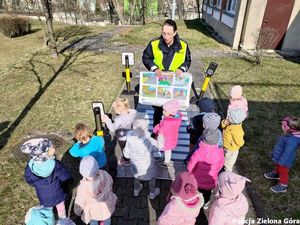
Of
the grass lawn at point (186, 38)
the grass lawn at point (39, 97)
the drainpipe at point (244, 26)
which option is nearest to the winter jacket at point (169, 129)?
the grass lawn at point (39, 97)

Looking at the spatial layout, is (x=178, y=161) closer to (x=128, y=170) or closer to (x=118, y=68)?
(x=128, y=170)

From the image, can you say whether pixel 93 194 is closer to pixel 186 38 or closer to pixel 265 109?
pixel 265 109

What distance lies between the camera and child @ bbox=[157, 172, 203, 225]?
122 inches

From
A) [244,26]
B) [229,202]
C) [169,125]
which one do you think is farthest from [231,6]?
[229,202]

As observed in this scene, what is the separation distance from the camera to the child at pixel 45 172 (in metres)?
3.65

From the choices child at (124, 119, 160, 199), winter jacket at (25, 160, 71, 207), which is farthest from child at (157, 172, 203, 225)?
winter jacket at (25, 160, 71, 207)

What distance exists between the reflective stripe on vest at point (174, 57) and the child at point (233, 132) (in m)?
1.65

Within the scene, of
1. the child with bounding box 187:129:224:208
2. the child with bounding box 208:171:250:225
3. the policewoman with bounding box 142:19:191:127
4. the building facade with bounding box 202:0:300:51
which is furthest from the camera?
the building facade with bounding box 202:0:300:51

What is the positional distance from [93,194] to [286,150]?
3163 millimetres

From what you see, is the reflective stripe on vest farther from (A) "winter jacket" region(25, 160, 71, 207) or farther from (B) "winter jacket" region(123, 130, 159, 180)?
(A) "winter jacket" region(25, 160, 71, 207)

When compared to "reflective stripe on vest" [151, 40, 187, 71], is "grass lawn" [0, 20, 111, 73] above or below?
below

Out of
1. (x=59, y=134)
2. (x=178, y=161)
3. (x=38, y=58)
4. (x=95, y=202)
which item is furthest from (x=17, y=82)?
(x=95, y=202)

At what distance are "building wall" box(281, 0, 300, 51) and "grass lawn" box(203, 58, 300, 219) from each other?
1365 millimetres

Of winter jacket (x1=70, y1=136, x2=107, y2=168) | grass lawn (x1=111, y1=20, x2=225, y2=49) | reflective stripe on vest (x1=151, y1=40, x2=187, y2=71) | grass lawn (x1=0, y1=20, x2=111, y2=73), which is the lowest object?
grass lawn (x1=0, y1=20, x2=111, y2=73)
